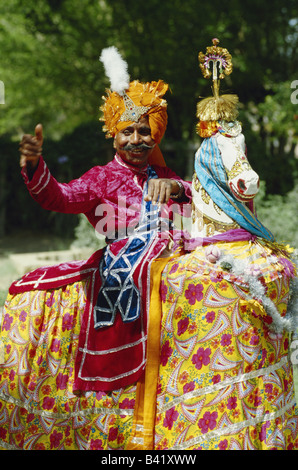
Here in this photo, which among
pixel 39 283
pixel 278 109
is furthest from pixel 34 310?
pixel 278 109

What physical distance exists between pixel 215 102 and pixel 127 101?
0.57 metres

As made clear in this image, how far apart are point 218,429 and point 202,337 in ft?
1.58

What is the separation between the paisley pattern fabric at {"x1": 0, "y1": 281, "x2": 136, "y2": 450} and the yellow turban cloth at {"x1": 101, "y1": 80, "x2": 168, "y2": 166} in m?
1.01

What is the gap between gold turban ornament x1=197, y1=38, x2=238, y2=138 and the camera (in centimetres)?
339

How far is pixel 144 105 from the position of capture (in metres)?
3.67

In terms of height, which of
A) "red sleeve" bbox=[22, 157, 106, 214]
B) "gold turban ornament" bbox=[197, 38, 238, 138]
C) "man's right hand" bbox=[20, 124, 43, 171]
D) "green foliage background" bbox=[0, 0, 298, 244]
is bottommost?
"red sleeve" bbox=[22, 157, 106, 214]

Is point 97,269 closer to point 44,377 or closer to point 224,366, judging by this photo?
→ point 44,377

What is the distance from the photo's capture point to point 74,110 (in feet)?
63.3

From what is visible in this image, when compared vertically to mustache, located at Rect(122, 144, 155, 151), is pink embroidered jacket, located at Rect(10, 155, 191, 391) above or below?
below

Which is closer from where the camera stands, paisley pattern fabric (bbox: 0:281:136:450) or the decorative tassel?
the decorative tassel

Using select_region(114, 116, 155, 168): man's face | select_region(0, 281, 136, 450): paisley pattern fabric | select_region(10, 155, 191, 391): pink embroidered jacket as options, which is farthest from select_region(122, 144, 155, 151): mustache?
select_region(0, 281, 136, 450): paisley pattern fabric

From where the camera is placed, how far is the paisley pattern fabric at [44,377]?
3.68 m

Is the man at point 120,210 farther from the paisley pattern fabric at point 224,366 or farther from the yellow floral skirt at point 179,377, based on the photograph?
the paisley pattern fabric at point 224,366

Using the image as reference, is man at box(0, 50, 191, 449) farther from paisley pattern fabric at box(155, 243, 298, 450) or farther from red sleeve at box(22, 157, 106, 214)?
paisley pattern fabric at box(155, 243, 298, 450)
